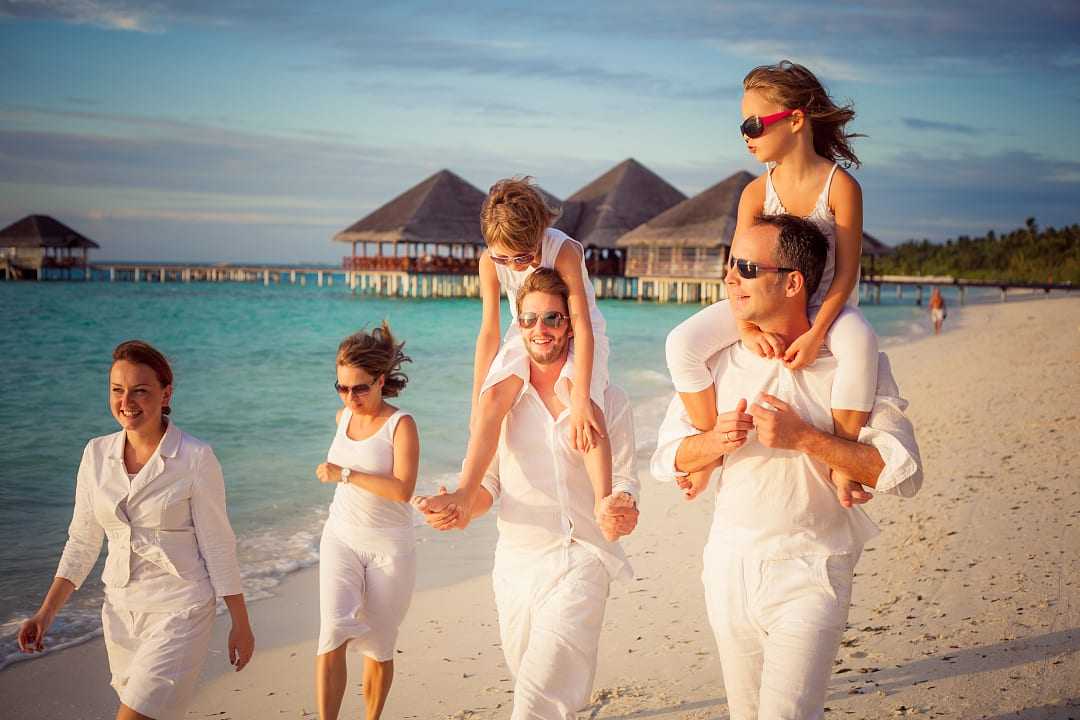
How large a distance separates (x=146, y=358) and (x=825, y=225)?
7.55ft

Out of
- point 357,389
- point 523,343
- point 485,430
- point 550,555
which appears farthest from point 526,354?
point 357,389

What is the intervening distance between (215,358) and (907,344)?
21.5 metres

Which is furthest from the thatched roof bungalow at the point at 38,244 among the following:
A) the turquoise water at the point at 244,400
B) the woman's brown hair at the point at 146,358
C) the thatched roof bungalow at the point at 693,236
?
the woman's brown hair at the point at 146,358

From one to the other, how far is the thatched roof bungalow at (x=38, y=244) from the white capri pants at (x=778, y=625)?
67721 millimetres

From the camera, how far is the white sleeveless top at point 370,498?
3900 mm

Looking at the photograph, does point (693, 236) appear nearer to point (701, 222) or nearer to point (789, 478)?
point (701, 222)

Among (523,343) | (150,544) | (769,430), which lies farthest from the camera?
(523,343)

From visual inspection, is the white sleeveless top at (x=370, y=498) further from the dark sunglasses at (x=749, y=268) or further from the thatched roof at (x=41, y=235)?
the thatched roof at (x=41, y=235)

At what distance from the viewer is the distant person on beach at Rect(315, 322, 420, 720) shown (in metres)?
3.79

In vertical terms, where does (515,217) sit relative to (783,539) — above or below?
above

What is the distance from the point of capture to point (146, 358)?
3.22 metres

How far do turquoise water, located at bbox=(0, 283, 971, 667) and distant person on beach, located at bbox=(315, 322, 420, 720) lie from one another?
3.17 metres

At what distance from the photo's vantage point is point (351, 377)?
4.04 metres

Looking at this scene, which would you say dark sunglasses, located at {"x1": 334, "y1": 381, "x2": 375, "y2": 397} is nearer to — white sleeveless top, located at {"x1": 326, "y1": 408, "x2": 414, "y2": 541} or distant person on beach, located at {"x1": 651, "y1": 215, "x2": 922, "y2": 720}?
white sleeveless top, located at {"x1": 326, "y1": 408, "x2": 414, "y2": 541}
